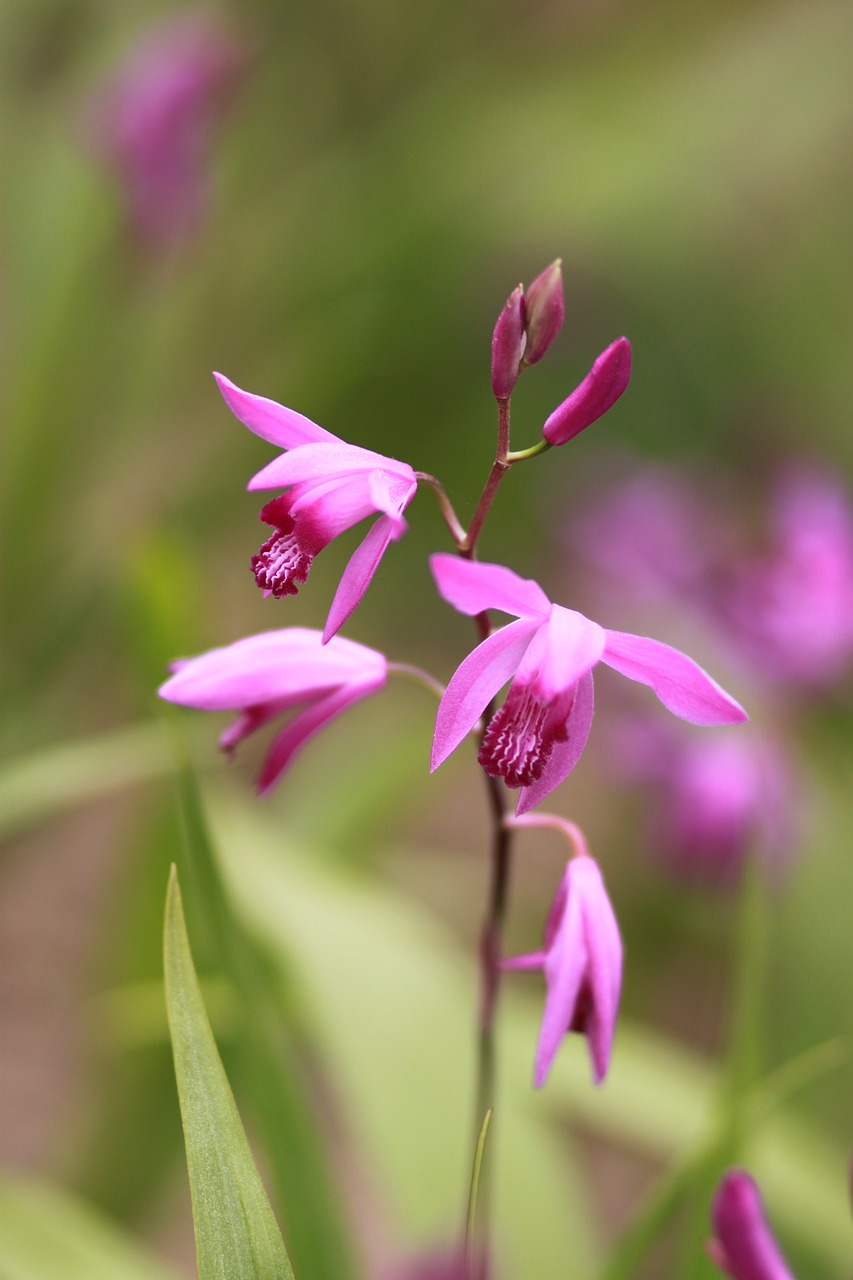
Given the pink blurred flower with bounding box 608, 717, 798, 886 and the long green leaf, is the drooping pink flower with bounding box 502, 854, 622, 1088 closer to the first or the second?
the long green leaf

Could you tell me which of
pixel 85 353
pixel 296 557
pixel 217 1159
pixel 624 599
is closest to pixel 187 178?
pixel 85 353

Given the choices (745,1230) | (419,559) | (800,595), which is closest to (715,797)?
(800,595)

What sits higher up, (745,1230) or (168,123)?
(168,123)

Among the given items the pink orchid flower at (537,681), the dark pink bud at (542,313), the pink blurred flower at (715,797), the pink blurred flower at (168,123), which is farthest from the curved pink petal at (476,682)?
the pink blurred flower at (168,123)

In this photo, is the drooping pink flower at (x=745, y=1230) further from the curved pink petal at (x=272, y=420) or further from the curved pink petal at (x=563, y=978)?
the curved pink petal at (x=272, y=420)

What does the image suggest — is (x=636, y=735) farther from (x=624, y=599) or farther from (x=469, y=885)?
(x=469, y=885)

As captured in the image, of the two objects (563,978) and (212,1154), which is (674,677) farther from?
(212,1154)

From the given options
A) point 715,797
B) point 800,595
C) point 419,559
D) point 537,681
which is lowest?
point 715,797
